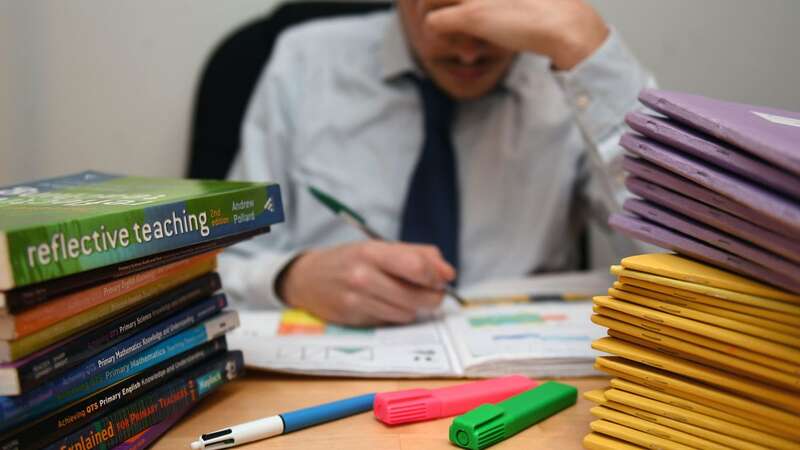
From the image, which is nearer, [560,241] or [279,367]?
[279,367]

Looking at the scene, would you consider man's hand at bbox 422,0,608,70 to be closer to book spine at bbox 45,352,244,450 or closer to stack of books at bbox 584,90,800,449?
stack of books at bbox 584,90,800,449

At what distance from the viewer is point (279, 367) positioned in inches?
27.1

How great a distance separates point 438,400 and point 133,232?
0.94ft

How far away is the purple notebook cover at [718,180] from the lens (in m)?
0.41

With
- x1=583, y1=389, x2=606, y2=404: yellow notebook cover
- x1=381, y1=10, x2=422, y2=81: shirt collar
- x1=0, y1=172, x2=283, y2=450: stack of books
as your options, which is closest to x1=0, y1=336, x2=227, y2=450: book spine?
x1=0, y1=172, x2=283, y2=450: stack of books

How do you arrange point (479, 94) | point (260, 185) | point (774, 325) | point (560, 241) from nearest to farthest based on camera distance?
point (774, 325) < point (260, 185) < point (479, 94) < point (560, 241)

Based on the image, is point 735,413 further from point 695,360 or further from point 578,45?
point 578,45

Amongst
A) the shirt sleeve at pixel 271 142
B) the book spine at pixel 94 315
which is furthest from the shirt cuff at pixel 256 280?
the book spine at pixel 94 315

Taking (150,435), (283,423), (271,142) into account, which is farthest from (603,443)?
(271,142)

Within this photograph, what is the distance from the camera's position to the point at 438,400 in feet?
1.94

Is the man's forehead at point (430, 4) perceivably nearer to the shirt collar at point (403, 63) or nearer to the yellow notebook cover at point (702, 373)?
the shirt collar at point (403, 63)

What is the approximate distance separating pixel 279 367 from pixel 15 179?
901 mm

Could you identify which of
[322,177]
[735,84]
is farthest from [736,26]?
[322,177]

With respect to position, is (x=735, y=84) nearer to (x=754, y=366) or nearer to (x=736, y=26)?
(x=736, y=26)
